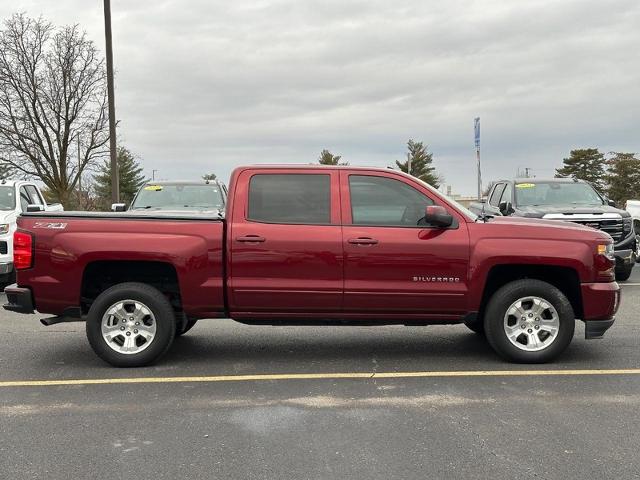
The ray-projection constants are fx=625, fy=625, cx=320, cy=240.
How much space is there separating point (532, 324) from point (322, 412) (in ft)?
7.57

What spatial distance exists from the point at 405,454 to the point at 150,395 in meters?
2.17

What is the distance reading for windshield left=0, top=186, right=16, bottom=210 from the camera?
37.7 feet

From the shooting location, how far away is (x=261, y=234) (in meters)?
5.56

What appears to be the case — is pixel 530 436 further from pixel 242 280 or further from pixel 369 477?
pixel 242 280

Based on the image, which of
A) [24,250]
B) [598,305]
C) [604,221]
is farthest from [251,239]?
[604,221]

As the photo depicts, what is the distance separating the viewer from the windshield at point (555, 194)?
11602mm

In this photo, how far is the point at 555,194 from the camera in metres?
11.7

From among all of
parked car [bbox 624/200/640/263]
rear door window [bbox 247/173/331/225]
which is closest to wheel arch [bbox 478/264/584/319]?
rear door window [bbox 247/173/331/225]

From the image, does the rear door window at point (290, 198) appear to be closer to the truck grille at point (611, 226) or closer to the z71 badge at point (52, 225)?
the z71 badge at point (52, 225)

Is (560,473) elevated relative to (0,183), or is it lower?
lower

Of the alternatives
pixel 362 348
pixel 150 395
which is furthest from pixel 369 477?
pixel 362 348

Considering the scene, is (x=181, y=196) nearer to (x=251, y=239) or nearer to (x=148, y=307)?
(x=148, y=307)

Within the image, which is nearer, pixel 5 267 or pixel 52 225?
pixel 52 225

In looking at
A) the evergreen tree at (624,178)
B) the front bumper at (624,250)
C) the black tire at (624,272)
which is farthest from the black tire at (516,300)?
the evergreen tree at (624,178)
